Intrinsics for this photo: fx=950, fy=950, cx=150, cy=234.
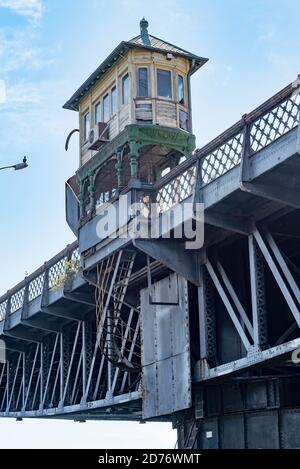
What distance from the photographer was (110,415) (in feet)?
137

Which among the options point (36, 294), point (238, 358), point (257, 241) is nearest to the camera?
point (257, 241)

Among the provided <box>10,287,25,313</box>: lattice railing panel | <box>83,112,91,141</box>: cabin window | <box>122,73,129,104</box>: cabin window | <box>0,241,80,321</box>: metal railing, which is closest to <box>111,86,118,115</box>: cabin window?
<box>122,73,129,104</box>: cabin window

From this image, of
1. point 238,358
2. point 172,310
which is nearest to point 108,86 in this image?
point 172,310

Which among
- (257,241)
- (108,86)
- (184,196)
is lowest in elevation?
(257,241)

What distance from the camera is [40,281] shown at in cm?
4025

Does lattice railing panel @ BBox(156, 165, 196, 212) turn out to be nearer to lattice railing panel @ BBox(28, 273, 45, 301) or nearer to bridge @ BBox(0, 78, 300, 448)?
bridge @ BBox(0, 78, 300, 448)

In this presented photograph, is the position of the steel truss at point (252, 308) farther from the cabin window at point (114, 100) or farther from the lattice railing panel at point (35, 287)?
the lattice railing panel at point (35, 287)

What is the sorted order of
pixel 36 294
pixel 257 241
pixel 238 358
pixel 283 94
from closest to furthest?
pixel 283 94, pixel 257 241, pixel 238 358, pixel 36 294

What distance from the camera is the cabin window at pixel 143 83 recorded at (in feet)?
103

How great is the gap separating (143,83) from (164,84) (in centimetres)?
75

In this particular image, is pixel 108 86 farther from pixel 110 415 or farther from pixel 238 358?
pixel 110 415

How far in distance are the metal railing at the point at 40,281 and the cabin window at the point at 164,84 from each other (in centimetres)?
706

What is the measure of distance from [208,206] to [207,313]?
382 cm

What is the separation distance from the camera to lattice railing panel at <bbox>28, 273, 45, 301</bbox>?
1576 inches
